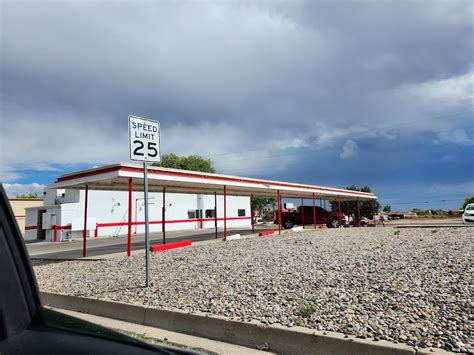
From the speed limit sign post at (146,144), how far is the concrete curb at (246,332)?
3.69 feet

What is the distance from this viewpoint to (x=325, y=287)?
618cm

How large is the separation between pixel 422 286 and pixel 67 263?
35.8 feet

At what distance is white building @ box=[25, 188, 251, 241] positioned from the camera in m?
30.8

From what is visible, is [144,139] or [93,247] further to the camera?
[93,247]

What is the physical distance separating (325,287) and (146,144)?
14.5 feet

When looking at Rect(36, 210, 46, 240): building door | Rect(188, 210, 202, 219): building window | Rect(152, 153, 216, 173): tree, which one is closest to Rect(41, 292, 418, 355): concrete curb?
Rect(36, 210, 46, 240): building door

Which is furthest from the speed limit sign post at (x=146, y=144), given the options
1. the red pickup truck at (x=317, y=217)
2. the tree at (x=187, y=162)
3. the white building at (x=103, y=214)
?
the tree at (x=187, y=162)

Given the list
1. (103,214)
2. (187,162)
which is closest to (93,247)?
(103,214)

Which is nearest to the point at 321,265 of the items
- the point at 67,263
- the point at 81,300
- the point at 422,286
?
the point at 422,286

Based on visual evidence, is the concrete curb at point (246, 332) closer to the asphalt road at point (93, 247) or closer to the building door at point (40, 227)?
the asphalt road at point (93, 247)

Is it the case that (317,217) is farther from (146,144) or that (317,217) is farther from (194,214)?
(146,144)

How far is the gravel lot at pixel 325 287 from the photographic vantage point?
450 centimetres

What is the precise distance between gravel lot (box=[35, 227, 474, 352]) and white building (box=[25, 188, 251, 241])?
22117 millimetres

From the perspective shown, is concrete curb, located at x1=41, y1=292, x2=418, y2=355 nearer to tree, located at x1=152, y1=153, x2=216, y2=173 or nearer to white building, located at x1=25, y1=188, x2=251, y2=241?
white building, located at x1=25, y1=188, x2=251, y2=241
